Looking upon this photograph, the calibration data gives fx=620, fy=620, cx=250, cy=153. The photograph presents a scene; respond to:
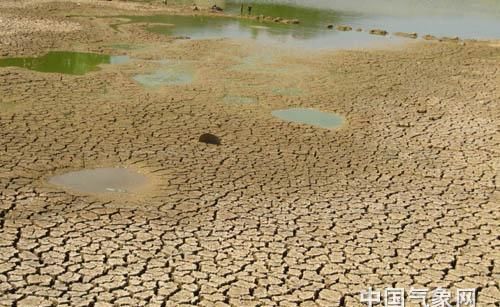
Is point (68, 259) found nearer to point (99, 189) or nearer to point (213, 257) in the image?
point (213, 257)

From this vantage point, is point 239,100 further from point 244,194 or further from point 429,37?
point 429,37

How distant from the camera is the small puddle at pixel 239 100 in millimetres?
12393

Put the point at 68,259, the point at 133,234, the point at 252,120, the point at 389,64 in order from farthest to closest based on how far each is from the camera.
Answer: the point at 389,64 → the point at 252,120 → the point at 133,234 → the point at 68,259

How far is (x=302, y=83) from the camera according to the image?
566 inches

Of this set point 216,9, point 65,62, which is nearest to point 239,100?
point 65,62

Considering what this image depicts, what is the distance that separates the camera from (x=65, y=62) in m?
15.0

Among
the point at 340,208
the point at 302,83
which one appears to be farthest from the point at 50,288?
the point at 302,83

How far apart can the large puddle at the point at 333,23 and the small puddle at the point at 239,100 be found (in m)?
7.81

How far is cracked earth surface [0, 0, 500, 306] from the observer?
585cm

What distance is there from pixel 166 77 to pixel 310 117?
3928 millimetres

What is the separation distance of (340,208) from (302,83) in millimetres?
7078

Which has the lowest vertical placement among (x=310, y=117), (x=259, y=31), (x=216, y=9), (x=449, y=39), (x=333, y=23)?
(x=310, y=117)

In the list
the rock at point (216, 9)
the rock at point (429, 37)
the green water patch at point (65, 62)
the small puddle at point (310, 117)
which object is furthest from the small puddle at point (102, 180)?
the rock at point (216, 9)

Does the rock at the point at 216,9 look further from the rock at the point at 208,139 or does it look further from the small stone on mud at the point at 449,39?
the rock at the point at 208,139
